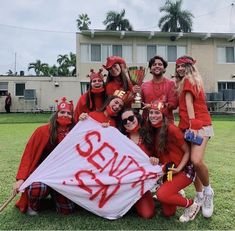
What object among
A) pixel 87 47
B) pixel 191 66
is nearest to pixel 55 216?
pixel 191 66

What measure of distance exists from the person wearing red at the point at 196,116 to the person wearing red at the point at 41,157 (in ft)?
4.41

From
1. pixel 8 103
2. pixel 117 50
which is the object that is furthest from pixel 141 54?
pixel 8 103

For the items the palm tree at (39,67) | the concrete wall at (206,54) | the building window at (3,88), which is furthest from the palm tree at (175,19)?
the palm tree at (39,67)

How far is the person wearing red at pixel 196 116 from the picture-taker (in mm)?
3729

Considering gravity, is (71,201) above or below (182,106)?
below

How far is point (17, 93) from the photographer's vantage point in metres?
26.7

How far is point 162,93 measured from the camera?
446 cm

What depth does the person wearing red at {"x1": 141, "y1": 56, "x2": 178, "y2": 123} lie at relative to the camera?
4316 mm

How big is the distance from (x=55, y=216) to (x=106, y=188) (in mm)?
653

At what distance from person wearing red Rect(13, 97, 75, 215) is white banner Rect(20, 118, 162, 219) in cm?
13

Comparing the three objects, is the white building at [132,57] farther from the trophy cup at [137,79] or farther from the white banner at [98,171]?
the white banner at [98,171]

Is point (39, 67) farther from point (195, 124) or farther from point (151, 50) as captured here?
point (195, 124)

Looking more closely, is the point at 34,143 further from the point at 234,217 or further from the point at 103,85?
the point at 234,217

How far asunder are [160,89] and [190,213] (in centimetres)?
162
